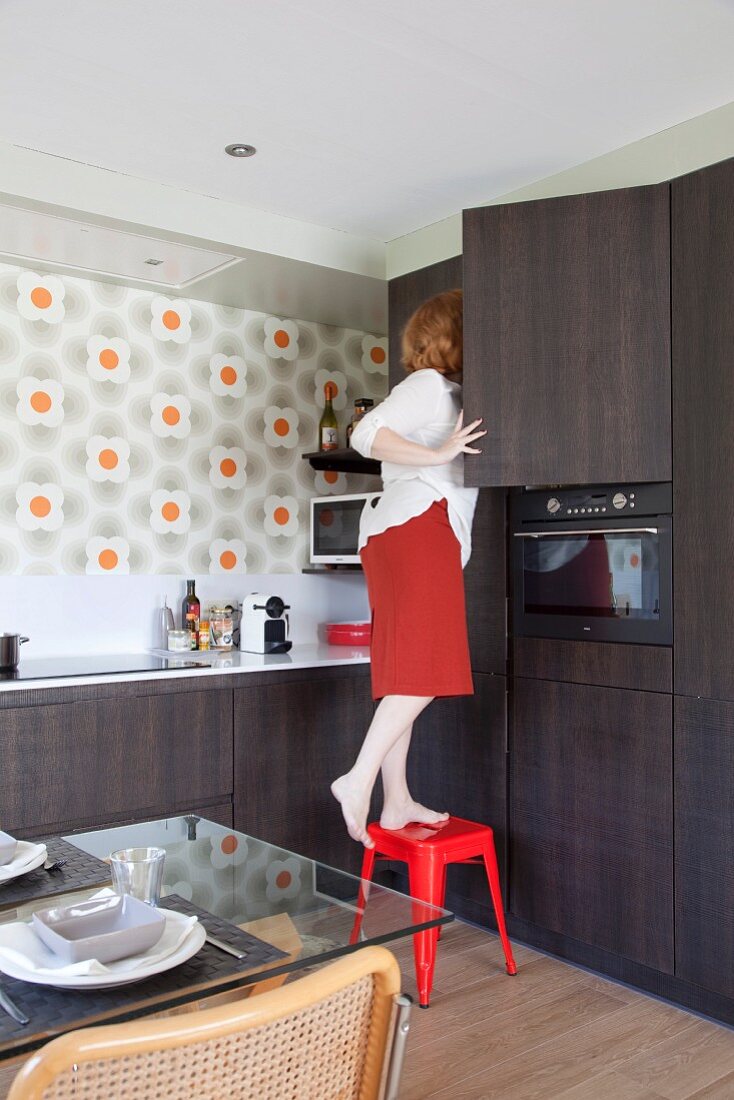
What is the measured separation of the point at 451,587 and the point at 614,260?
971 mm

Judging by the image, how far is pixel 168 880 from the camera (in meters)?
1.53

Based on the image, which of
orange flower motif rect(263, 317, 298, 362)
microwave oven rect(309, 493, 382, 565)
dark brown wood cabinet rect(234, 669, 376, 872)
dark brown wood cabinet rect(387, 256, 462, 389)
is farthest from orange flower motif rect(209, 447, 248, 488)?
dark brown wood cabinet rect(234, 669, 376, 872)

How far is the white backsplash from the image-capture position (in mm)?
3377

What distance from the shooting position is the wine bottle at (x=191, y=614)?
11.9 feet

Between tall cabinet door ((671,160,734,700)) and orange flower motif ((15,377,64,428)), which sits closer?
tall cabinet door ((671,160,734,700))

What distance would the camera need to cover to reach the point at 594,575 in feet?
9.11

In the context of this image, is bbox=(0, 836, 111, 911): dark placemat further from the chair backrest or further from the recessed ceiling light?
the recessed ceiling light

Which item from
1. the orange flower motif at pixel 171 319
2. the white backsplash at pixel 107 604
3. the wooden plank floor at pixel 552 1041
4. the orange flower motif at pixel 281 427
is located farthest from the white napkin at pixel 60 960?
the orange flower motif at pixel 281 427

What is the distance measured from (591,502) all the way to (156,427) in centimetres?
175

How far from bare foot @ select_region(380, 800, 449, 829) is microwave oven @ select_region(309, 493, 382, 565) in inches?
48.9

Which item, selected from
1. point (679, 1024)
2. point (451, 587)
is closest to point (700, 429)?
point (451, 587)

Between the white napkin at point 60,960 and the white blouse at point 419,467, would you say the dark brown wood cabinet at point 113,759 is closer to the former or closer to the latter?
the white blouse at point 419,467

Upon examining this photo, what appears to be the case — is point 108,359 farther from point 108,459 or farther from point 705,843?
point 705,843

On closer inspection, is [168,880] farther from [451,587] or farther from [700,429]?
[700,429]
